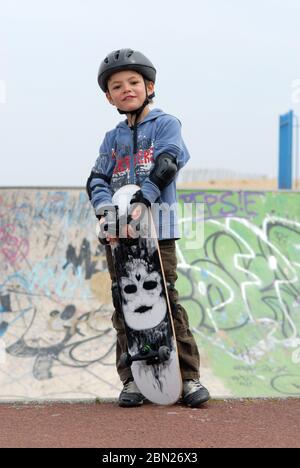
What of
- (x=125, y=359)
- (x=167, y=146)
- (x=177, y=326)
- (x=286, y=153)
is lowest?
(x=125, y=359)

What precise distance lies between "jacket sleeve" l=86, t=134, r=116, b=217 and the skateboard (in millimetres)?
110

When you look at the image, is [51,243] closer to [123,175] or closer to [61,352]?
[61,352]

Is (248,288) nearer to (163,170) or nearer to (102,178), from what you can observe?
(102,178)

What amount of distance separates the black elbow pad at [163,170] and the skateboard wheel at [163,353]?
0.86 m

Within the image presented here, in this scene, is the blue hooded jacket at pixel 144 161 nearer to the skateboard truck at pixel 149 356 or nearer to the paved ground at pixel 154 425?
the skateboard truck at pixel 149 356

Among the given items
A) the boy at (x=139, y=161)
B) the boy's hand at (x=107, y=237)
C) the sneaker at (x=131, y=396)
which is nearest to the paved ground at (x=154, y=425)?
the sneaker at (x=131, y=396)

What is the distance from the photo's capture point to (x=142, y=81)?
154 inches

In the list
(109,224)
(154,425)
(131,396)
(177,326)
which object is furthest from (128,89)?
(154,425)

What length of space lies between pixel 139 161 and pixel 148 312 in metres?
0.83

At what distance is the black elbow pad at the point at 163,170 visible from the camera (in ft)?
12.0

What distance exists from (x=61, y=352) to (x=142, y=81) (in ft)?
8.90

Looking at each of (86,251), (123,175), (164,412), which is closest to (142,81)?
(123,175)

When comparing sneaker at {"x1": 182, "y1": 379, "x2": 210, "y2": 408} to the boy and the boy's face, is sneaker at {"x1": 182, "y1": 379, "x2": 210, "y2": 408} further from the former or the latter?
the boy's face

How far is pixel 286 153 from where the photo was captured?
9.05 metres
